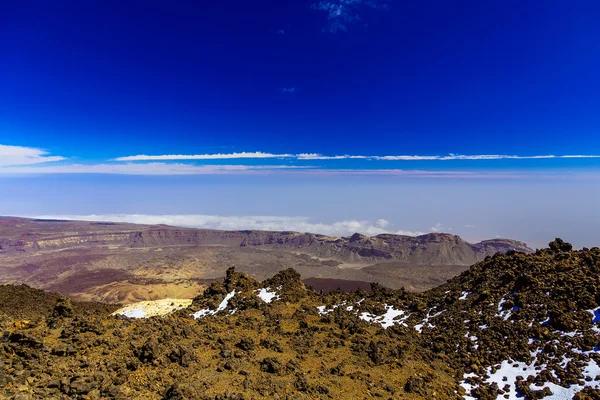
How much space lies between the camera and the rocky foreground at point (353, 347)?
10656 mm

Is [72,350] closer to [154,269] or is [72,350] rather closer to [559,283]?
[559,283]

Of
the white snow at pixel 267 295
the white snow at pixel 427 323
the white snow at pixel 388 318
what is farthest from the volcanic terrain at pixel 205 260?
the white snow at pixel 427 323

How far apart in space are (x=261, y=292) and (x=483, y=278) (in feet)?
49.0

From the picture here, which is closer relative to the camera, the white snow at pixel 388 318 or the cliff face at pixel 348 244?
the white snow at pixel 388 318

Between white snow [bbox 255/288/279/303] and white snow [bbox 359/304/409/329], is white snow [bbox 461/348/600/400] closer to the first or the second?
white snow [bbox 359/304/409/329]

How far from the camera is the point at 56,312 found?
18.7 meters

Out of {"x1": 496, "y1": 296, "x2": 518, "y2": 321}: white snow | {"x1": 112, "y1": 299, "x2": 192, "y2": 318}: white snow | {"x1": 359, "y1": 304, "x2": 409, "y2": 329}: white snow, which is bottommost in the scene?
{"x1": 112, "y1": 299, "x2": 192, "y2": 318}: white snow

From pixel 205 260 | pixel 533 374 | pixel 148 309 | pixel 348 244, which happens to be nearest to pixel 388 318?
pixel 533 374

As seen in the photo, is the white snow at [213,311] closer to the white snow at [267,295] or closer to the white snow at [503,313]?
the white snow at [267,295]

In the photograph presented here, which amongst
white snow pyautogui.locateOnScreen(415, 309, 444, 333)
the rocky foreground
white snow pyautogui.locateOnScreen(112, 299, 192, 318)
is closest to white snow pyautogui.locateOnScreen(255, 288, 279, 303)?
the rocky foreground

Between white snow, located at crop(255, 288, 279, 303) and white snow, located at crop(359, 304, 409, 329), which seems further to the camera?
white snow, located at crop(255, 288, 279, 303)

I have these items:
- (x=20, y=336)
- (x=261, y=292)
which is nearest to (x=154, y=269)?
(x=261, y=292)

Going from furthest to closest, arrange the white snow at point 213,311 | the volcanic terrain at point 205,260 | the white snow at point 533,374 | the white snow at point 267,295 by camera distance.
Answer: the volcanic terrain at point 205,260
the white snow at point 267,295
the white snow at point 213,311
the white snow at point 533,374

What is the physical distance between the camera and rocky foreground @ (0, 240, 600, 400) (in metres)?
10.7
